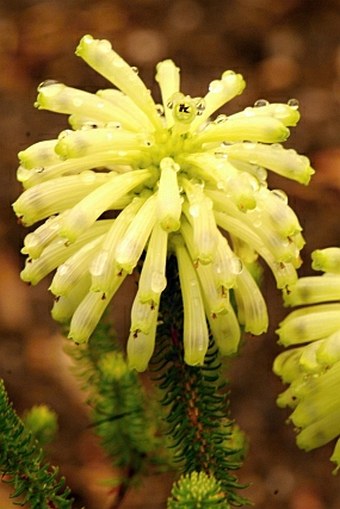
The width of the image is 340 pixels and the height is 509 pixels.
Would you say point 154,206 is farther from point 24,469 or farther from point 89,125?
point 24,469

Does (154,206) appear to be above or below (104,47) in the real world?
below

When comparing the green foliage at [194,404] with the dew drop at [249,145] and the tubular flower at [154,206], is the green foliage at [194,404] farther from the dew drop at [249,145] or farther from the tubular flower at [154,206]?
the dew drop at [249,145]

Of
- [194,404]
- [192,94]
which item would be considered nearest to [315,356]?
[194,404]

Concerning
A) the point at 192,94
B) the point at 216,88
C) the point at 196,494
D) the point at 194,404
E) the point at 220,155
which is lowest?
the point at 196,494

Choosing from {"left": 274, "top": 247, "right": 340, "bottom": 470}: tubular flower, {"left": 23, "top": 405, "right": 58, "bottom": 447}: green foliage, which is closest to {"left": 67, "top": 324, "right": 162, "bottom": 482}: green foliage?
{"left": 23, "top": 405, "right": 58, "bottom": 447}: green foliage

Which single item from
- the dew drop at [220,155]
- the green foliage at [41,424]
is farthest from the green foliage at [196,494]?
the green foliage at [41,424]

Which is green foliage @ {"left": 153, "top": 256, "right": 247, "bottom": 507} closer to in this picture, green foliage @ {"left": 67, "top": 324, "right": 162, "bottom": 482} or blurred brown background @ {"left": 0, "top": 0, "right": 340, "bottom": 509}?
green foliage @ {"left": 67, "top": 324, "right": 162, "bottom": 482}
